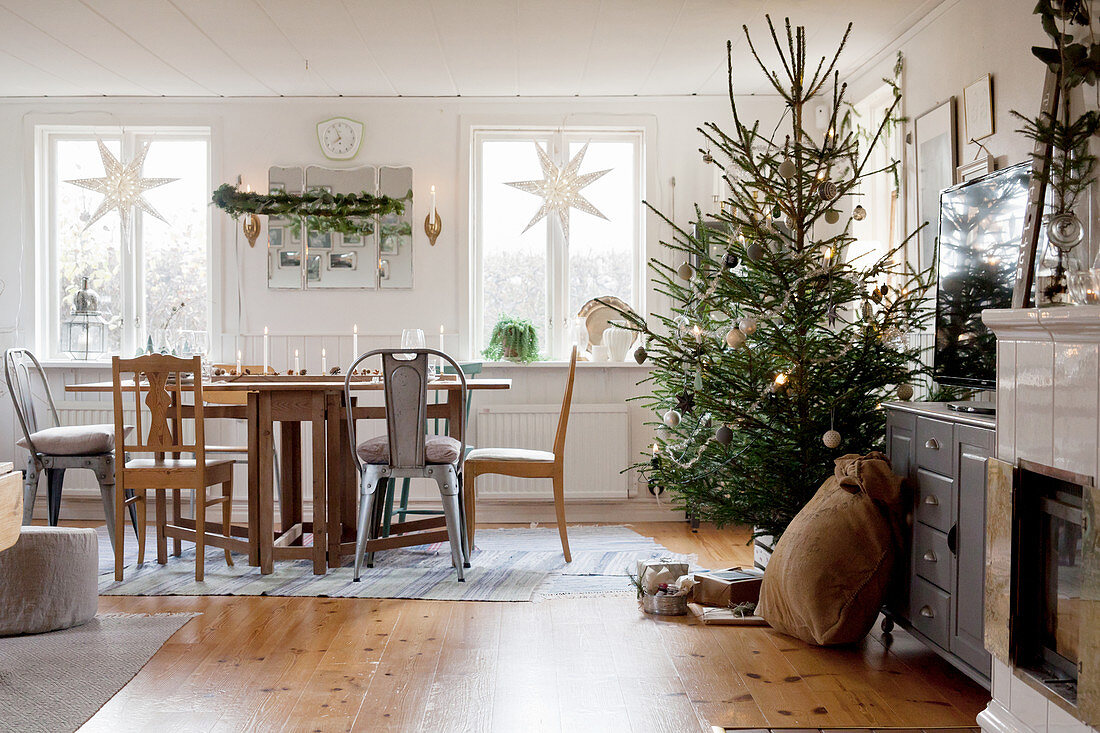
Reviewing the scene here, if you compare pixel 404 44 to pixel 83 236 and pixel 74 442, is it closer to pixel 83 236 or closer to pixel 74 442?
pixel 74 442

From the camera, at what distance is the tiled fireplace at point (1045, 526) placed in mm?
1897

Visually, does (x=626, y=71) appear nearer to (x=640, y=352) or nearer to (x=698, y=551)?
(x=640, y=352)

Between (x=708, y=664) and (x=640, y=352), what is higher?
(x=640, y=352)

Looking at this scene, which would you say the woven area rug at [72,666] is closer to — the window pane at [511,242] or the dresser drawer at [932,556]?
the dresser drawer at [932,556]

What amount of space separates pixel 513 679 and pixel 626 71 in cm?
329

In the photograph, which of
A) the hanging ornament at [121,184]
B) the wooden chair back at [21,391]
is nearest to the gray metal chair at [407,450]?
the wooden chair back at [21,391]

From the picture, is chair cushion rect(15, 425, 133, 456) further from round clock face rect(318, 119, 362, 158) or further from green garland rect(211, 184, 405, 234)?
round clock face rect(318, 119, 362, 158)

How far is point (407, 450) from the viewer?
378cm

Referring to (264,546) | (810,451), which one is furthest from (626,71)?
(264,546)

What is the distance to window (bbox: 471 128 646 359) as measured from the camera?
5484mm

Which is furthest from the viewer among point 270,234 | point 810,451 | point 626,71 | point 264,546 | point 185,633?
point 270,234

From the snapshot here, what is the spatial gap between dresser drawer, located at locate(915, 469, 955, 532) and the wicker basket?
3.02ft

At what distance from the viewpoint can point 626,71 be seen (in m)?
4.85

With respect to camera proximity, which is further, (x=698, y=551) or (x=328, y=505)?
(x=698, y=551)
